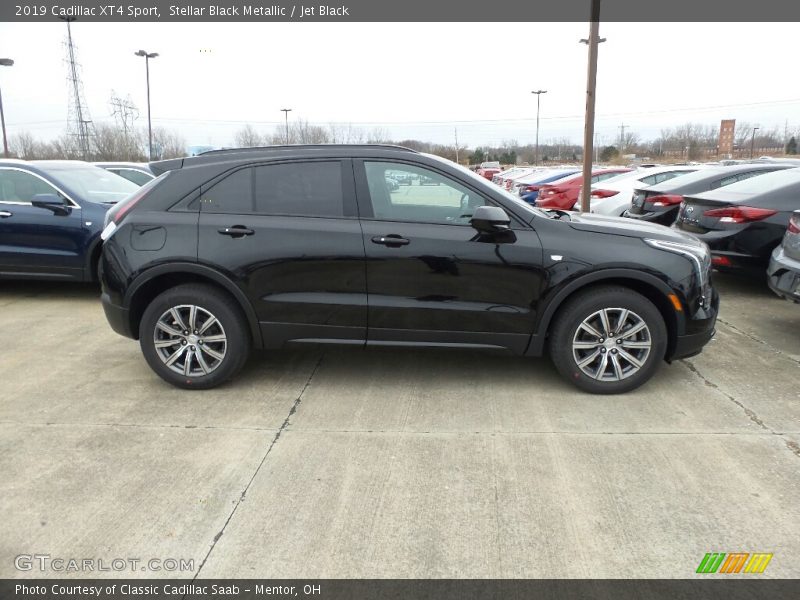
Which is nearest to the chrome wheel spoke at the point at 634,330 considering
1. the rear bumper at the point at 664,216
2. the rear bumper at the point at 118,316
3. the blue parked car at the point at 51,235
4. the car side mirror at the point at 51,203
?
the rear bumper at the point at 118,316

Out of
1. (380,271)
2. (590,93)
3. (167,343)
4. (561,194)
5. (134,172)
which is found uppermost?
(590,93)

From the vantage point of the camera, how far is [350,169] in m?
4.38

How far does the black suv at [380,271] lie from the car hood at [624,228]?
2 cm

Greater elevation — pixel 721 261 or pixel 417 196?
pixel 417 196

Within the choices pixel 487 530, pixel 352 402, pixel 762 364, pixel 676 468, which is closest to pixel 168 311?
pixel 352 402

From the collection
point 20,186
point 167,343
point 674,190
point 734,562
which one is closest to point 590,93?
point 674,190

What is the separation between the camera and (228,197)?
4.39 metres

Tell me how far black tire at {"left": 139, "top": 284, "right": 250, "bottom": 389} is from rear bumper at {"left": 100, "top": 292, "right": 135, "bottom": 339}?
0.13m

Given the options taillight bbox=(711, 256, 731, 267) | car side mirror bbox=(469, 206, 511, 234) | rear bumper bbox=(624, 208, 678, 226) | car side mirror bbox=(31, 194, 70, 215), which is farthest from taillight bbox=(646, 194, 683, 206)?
car side mirror bbox=(31, 194, 70, 215)

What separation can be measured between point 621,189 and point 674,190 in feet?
7.75

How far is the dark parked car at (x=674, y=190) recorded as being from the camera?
872cm

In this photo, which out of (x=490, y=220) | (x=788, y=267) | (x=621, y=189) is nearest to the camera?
(x=490, y=220)

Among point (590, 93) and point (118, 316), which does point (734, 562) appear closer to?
point (118, 316)

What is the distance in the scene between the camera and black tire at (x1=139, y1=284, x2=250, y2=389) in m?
4.36
